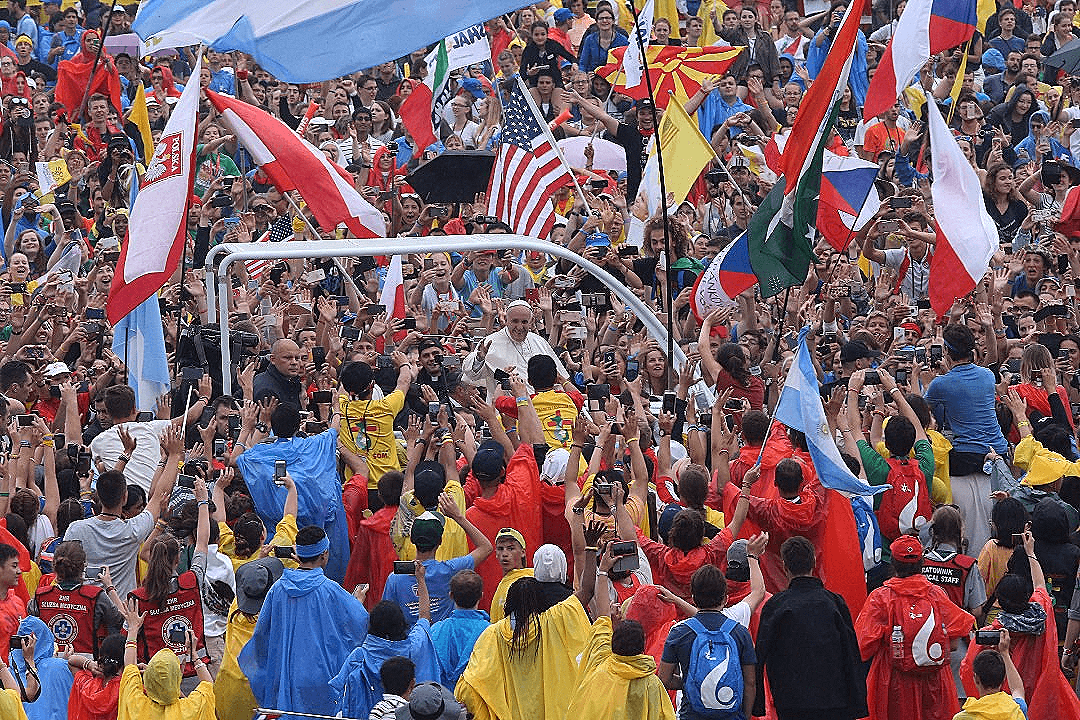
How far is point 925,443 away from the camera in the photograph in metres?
10.1

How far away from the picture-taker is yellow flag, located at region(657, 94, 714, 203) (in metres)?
14.5

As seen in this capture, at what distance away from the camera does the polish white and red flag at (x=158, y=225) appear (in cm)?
1145

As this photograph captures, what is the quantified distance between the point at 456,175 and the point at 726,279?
4029 mm

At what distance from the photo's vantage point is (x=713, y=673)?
25.0 ft

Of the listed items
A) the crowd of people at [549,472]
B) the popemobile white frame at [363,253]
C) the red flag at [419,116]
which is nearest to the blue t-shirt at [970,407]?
the crowd of people at [549,472]

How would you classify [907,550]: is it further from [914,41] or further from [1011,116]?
[1011,116]

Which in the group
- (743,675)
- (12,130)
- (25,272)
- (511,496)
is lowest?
(743,675)

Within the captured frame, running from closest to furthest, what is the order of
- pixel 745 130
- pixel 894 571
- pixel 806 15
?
pixel 894 571 → pixel 745 130 → pixel 806 15

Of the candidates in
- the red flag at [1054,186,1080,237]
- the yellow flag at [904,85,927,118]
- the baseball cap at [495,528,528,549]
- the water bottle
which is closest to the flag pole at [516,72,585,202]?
the red flag at [1054,186,1080,237]

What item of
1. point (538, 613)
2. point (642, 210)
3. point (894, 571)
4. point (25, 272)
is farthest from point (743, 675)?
point (25, 272)

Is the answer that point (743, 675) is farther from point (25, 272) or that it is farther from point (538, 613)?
point (25, 272)

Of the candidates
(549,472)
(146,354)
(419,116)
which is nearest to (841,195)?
(549,472)

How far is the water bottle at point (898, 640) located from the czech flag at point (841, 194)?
5.73 meters

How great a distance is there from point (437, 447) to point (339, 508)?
2.09 feet
